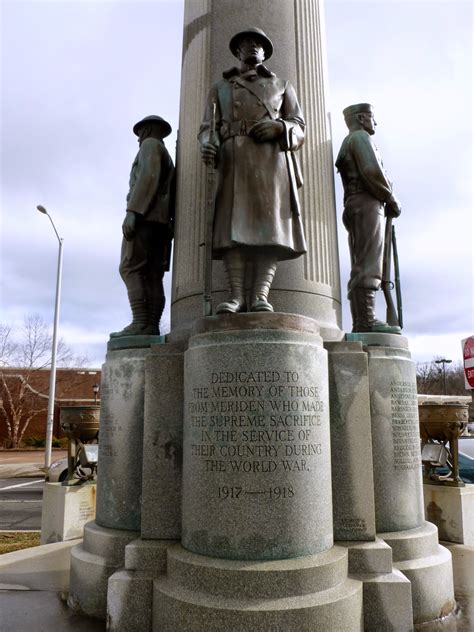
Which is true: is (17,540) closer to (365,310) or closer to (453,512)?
(453,512)

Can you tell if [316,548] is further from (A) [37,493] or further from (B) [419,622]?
(A) [37,493]

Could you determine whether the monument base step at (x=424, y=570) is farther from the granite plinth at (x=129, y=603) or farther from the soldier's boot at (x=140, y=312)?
the soldier's boot at (x=140, y=312)

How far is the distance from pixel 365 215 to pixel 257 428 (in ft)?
9.82

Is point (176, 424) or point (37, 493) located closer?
point (176, 424)

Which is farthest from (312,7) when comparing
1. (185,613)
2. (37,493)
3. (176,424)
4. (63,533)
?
(37,493)

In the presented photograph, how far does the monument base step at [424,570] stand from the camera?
427 cm

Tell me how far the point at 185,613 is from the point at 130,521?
1468 mm

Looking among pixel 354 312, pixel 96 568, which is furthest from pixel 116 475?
pixel 354 312

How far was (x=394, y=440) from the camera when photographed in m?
4.84

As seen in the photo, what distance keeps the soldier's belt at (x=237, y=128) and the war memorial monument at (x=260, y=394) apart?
13mm

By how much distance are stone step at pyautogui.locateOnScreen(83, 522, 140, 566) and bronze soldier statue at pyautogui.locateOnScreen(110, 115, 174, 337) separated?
1956 mm

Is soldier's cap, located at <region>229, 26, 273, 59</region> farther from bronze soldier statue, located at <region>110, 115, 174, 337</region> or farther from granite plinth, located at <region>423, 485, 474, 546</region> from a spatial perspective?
granite plinth, located at <region>423, 485, 474, 546</region>

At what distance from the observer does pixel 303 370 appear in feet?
13.2

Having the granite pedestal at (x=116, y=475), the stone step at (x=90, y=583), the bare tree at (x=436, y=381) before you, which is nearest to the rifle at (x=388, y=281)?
the granite pedestal at (x=116, y=475)
